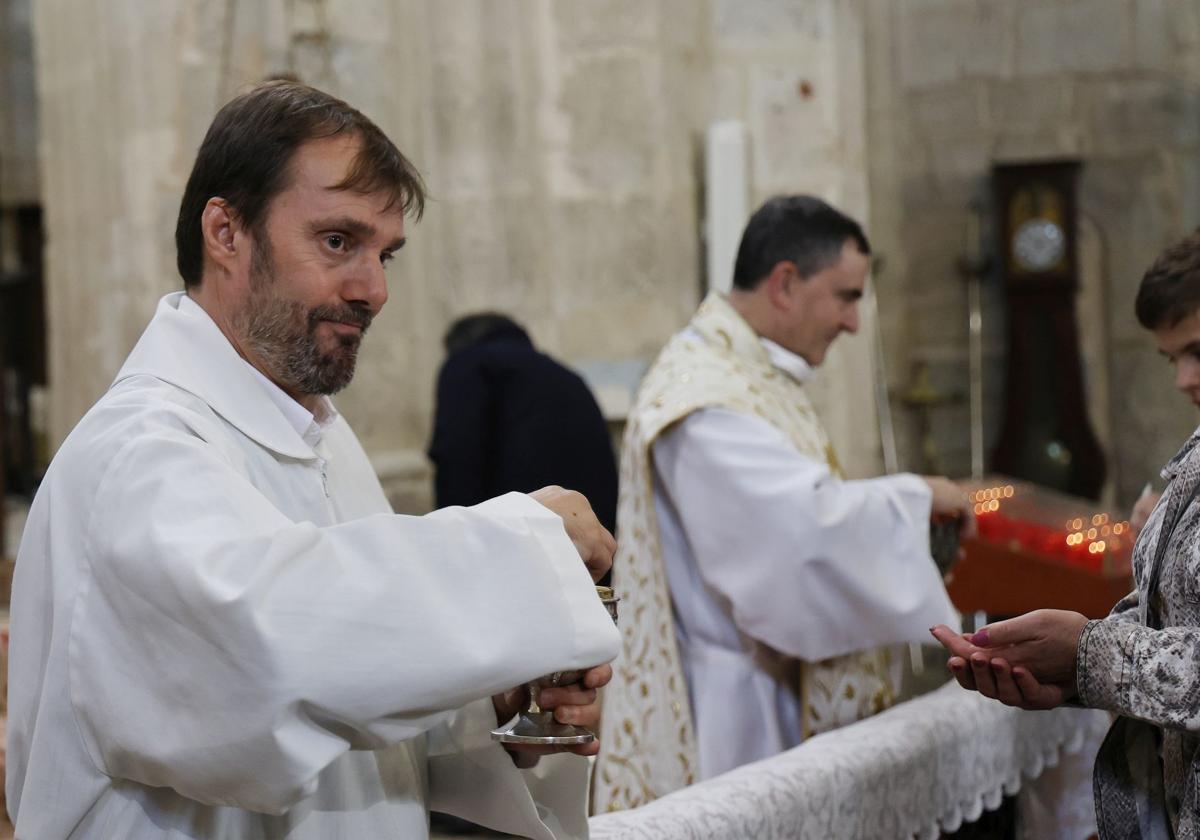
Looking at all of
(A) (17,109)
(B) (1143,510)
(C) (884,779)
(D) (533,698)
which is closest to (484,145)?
(B) (1143,510)

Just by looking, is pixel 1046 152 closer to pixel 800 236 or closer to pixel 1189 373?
pixel 800 236

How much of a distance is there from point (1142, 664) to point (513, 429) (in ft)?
8.83

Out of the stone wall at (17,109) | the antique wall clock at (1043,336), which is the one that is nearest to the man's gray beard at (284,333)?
the antique wall clock at (1043,336)

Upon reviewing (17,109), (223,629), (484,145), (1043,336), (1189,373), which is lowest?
(1043,336)

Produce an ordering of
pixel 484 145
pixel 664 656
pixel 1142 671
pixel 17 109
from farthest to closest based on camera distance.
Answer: pixel 17 109 → pixel 484 145 → pixel 664 656 → pixel 1142 671

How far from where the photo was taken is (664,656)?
343cm

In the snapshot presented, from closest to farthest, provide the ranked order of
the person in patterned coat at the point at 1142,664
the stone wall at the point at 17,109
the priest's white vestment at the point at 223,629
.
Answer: the priest's white vestment at the point at 223,629
the person in patterned coat at the point at 1142,664
the stone wall at the point at 17,109

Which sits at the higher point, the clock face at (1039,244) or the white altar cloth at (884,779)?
the clock face at (1039,244)

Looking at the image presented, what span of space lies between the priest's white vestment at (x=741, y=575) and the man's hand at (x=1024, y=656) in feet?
4.02

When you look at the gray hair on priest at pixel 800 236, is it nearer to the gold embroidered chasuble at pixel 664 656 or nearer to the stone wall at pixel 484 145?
the gold embroidered chasuble at pixel 664 656

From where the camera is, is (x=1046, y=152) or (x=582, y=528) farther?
(x=1046, y=152)

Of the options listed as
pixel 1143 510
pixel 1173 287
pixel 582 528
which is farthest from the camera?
pixel 1143 510

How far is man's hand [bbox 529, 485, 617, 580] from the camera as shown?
63.2 inches

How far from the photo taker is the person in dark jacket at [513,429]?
4.33 m
